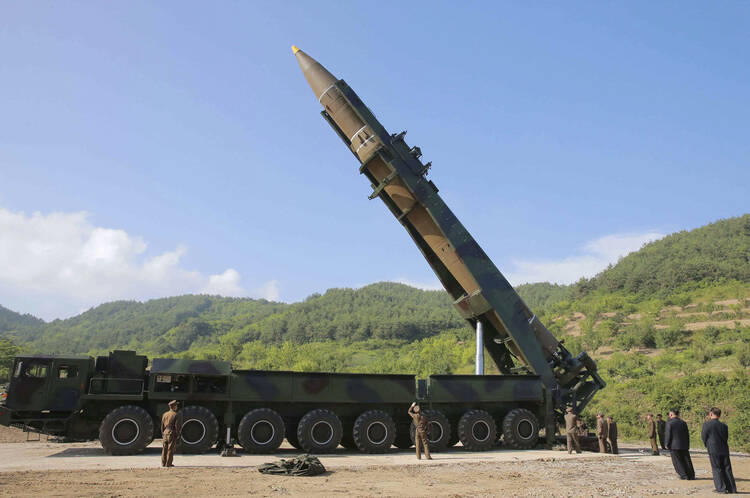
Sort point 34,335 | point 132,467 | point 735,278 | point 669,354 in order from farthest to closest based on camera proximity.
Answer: point 34,335
point 735,278
point 669,354
point 132,467

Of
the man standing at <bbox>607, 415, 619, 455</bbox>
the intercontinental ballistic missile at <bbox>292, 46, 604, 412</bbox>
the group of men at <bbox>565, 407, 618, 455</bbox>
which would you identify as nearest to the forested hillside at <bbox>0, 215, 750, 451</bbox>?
the man standing at <bbox>607, 415, 619, 455</bbox>

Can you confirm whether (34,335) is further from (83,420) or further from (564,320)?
(83,420)

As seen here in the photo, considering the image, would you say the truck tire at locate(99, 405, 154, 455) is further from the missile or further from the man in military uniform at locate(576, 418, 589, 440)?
the man in military uniform at locate(576, 418, 589, 440)

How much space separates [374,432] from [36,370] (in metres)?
6.22

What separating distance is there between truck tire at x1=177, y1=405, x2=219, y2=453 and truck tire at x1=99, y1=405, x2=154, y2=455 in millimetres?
558

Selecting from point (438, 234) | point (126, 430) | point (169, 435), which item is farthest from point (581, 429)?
point (126, 430)

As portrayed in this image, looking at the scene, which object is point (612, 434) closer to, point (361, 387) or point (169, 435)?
point (361, 387)

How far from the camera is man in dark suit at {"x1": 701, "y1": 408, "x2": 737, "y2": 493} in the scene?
6453 millimetres

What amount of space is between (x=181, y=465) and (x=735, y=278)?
171ft

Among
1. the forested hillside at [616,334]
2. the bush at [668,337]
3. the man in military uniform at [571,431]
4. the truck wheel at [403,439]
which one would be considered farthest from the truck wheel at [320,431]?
the bush at [668,337]

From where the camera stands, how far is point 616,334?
131ft

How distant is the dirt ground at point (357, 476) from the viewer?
634 centimetres

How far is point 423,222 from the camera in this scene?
1227 cm

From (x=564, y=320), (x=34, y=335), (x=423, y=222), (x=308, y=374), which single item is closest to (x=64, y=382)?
(x=308, y=374)
